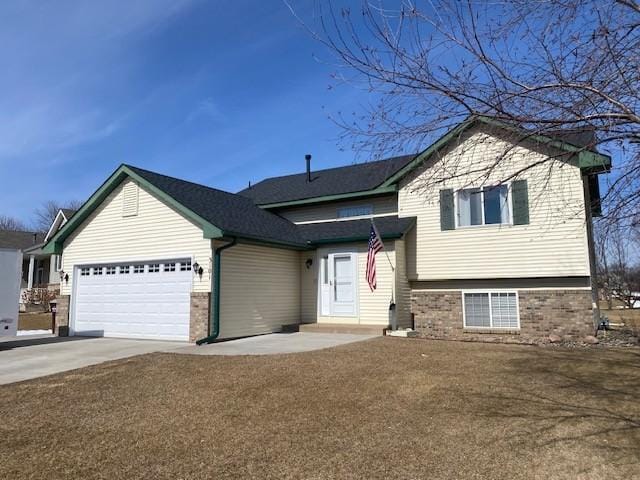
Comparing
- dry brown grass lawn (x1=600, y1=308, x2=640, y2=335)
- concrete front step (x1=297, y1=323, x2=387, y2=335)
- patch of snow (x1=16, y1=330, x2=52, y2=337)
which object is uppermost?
concrete front step (x1=297, y1=323, x2=387, y2=335)

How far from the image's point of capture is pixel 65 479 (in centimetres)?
440

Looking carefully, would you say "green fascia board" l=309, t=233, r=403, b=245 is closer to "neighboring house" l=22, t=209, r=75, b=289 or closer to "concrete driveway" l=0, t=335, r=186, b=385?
"concrete driveway" l=0, t=335, r=186, b=385

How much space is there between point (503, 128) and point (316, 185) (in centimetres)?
1407

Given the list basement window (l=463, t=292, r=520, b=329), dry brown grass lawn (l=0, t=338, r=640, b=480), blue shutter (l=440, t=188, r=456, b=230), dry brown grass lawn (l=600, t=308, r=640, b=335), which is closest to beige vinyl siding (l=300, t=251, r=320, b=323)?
blue shutter (l=440, t=188, r=456, b=230)

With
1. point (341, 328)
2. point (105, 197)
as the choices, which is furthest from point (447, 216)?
point (105, 197)

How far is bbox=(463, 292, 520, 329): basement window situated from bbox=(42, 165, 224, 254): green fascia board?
7.72 metres

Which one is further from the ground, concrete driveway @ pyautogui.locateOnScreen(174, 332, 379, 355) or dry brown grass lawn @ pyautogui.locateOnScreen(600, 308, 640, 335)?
dry brown grass lawn @ pyautogui.locateOnScreen(600, 308, 640, 335)

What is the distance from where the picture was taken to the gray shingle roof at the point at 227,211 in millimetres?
14273

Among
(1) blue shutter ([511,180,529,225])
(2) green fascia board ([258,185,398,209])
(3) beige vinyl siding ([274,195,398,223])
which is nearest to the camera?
(1) blue shutter ([511,180,529,225])

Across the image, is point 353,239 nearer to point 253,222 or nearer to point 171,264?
point 253,222

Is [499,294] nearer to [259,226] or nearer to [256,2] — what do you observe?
[259,226]

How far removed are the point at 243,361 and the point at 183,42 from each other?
8.41 metres

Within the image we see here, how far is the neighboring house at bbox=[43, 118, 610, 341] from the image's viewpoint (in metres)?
13.3

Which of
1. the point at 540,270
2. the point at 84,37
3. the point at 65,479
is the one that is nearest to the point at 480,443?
the point at 65,479
